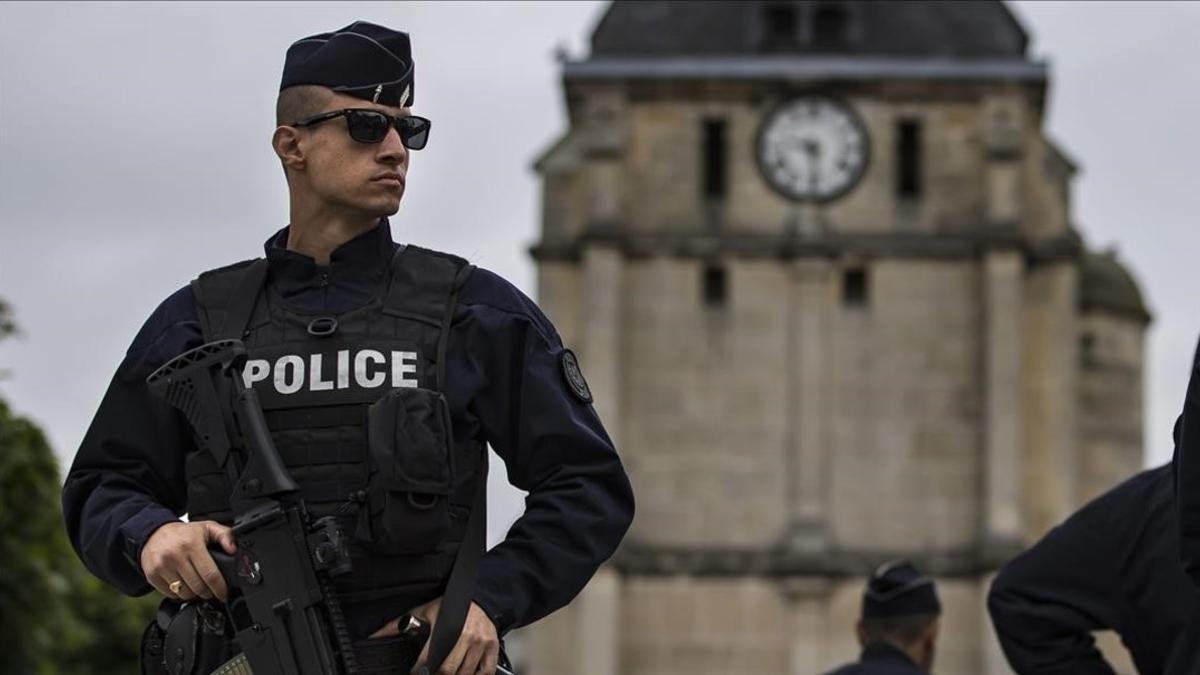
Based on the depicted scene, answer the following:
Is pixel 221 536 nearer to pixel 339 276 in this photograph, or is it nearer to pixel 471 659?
pixel 471 659

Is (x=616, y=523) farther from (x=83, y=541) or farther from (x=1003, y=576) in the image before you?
(x=1003, y=576)

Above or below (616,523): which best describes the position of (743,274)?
below

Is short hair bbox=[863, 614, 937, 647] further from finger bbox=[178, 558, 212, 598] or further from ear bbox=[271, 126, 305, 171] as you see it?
finger bbox=[178, 558, 212, 598]

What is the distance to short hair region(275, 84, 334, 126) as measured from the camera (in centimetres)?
661

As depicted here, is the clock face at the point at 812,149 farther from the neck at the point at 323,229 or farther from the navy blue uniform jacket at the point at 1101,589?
the neck at the point at 323,229

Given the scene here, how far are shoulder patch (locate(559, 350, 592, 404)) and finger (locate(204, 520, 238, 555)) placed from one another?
0.65 meters

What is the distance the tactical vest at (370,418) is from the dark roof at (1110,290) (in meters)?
54.2

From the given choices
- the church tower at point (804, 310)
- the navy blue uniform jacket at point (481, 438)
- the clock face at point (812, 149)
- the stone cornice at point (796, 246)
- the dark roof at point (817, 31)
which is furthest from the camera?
the dark roof at point (817, 31)

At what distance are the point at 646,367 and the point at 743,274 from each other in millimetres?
2058

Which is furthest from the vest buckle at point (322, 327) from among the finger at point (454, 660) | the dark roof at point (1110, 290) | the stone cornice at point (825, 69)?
the dark roof at point (1110, 290)

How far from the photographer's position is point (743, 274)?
57531mm

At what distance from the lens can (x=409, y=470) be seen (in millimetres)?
6191

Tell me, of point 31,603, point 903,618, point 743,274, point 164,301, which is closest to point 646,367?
point 743,274

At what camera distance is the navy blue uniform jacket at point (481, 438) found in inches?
255
